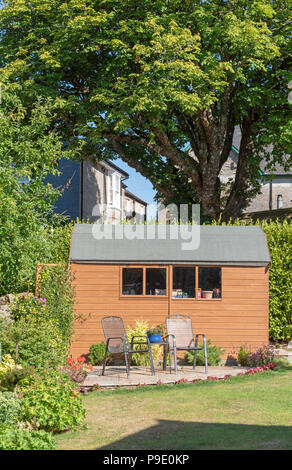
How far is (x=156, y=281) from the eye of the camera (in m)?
13.7

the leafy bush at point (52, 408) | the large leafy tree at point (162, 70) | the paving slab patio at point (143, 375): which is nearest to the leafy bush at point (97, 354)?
the paving slab patio at point (143, 375)

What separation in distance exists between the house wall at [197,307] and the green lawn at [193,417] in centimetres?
261

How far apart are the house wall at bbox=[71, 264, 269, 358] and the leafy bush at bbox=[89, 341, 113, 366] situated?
1.89 ft

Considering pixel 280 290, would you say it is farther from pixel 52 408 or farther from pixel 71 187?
pixel 71 187

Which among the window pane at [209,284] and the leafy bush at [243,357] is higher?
the window pane at [209,284]

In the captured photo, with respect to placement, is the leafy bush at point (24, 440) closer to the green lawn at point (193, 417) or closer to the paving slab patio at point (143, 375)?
the green lawn at point (193, 417)

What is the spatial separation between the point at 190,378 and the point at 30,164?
5848 mm

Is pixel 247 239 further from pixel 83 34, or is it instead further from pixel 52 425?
pixel 83 34

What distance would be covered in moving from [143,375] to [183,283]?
312 cm

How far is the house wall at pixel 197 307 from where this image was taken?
44.3 feet

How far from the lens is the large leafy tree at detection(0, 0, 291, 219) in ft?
59.5

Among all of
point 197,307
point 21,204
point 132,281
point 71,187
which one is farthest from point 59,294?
point 71,187

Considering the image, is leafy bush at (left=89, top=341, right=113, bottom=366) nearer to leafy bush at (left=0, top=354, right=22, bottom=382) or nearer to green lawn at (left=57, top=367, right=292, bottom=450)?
green lawn at (left=57, top=367, right=292, bottom=450)

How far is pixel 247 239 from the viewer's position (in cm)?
1394
